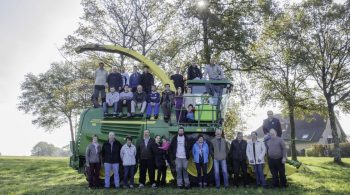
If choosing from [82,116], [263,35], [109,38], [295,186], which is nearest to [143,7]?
[109,38]

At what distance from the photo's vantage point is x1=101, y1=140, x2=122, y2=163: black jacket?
13914mm

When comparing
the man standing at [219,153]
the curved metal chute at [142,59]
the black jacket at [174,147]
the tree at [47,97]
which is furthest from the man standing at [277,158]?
the tree at [47,97]

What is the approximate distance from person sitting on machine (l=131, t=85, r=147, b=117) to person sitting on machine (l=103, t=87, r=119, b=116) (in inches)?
26.4

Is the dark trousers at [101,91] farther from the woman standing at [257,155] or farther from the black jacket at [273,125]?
the black jacket at [273,125]

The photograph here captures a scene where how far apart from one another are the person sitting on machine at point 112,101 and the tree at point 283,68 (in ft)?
42.1

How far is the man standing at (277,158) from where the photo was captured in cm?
1342

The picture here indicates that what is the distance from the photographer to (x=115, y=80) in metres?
16.0

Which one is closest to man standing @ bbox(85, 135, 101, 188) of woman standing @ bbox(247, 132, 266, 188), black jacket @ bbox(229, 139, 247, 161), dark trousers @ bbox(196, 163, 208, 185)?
dark trousers @ bbox(196, 163, 208, 185)

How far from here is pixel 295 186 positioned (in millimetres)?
13852

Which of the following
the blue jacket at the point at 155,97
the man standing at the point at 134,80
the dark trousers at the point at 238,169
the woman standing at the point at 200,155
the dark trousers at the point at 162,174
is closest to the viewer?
the woman standing at the point at 200,155

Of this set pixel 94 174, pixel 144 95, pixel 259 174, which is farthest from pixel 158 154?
pixel 259 174

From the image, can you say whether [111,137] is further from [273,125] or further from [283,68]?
[283,68]

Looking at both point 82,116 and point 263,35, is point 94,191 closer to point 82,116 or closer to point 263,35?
point 82,116

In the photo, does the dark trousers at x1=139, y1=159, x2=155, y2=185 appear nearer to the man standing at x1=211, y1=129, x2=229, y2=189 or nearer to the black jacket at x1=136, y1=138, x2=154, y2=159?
the black jacket at x1=136, y1=138, x2=154, y2=159
